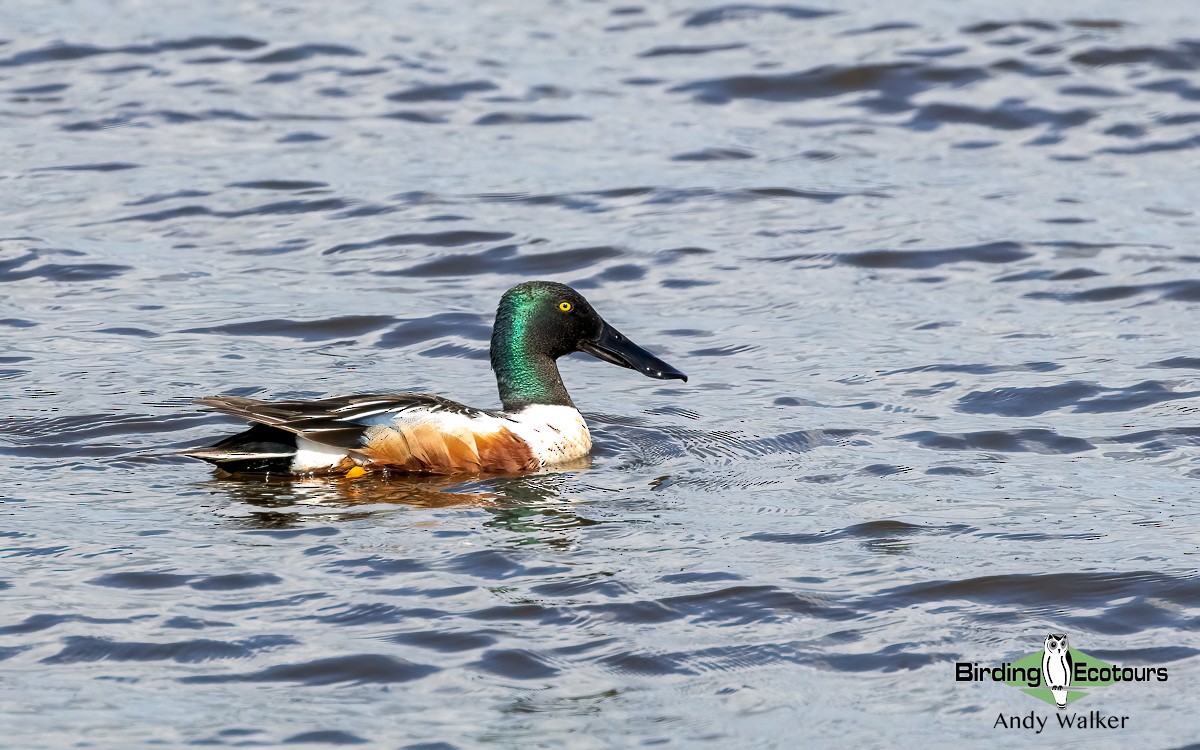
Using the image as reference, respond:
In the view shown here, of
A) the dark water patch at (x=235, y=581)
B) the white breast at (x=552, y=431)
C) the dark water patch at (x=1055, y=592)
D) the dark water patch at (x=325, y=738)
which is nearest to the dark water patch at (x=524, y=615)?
the dark water patch at (x=235, y=581)

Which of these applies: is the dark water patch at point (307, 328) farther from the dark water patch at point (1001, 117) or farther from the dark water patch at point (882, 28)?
the dark water patch at point (882, 28)

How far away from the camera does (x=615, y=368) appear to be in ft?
36.6

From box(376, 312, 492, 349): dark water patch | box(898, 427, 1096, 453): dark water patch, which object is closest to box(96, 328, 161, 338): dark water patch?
box(376, 312, 492, 349): dark water patch

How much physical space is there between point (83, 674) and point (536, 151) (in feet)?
31.8

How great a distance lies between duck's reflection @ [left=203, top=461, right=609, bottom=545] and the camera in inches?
307

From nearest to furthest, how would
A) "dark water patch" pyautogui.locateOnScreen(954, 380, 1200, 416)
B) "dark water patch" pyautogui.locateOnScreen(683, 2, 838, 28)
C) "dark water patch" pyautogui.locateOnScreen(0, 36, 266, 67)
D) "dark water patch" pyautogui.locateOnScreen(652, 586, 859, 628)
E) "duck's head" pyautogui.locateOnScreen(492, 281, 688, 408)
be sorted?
"dark water patch" pyautogui.locateOnScreen(652, 586, 859, 628) → "duck's head" pyautogui.locateOnScreen(492, 281, 688, 408) → "dark water patch" pyautogui.locateOnScreen(954, 380, 1200, 416) → "dark water patch" pyautogui.locateOnScreen(0, 36, 266, 67) → "dark water patch" pyautogui.locateOnScreen(683, 2, 838, 28)

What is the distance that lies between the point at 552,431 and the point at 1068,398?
280 centimetres

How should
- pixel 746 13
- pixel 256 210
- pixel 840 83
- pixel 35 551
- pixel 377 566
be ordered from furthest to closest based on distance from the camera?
pixel 746 13, pixel 840 83, pixel 256 210, pixel 35 551, pixel 377 566

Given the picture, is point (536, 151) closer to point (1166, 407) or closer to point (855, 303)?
point (855, 303)

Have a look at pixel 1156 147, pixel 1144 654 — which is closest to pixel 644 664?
pixel 1144 654

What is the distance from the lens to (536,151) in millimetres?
15242

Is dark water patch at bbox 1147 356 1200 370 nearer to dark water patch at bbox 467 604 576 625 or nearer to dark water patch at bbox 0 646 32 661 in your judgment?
dark water patch at bbox 467 604 576 625

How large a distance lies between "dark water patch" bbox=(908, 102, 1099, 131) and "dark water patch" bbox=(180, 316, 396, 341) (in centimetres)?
637

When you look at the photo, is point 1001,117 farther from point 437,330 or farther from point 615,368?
point 437,330
